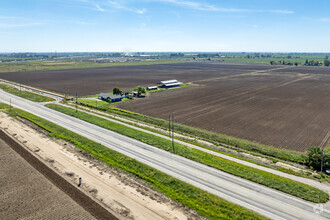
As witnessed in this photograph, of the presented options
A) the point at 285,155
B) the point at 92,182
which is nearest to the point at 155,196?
the point at 92,182

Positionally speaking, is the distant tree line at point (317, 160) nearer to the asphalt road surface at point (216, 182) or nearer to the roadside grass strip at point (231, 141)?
the roadside grass strip at point (231, 141)

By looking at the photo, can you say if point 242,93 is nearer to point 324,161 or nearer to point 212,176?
point 324,161

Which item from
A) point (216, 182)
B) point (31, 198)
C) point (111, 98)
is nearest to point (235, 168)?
point (216, 182)

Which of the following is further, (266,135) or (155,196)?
(266,135)

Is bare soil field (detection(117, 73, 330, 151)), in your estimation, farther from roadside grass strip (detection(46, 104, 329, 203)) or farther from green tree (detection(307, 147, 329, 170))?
roadside grass strip (detection(46, 104, 329, 203))

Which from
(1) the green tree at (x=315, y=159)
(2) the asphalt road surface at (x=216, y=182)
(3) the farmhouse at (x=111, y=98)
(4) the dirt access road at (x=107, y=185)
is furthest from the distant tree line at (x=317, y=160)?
(3) the farmhouse at (x=111, y=98)

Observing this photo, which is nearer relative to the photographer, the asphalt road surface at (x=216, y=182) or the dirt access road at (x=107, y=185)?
the dirt access road at (x=107, y=185)
